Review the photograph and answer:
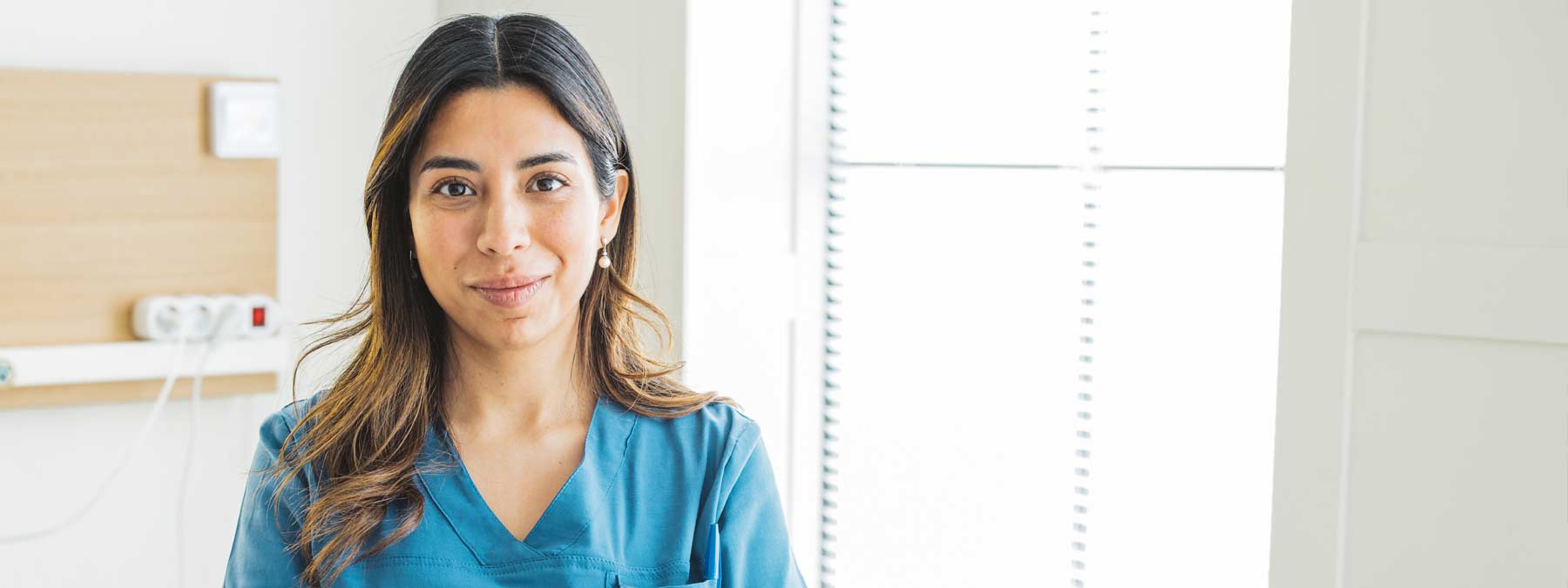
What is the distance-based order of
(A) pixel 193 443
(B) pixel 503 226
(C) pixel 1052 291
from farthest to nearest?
(A) pixel 193 443 → (C) pixel 1052 291 → (B) pixel 503 226

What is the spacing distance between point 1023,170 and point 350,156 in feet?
3.84

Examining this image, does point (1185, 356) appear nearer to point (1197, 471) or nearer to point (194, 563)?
point (1197, 471)

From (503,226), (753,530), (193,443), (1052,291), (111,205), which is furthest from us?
(193,443)

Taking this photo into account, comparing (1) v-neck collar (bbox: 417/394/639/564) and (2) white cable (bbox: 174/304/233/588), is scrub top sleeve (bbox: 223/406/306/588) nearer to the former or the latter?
(1) v-neck collar (bbox: 417/394/639/564)

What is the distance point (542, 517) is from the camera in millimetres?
1321

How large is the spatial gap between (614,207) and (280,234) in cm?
113

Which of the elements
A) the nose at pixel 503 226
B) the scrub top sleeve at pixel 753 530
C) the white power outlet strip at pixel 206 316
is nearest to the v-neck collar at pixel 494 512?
the scrub top sleeve at pixel 753 530

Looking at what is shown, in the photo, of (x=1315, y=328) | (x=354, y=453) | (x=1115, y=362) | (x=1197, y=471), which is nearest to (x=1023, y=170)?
(x=1115, y=362)

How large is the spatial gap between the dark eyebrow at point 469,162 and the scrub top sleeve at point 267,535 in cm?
33

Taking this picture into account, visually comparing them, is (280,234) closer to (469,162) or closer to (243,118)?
(243,118)

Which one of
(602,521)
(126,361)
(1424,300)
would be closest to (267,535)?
(602,521)

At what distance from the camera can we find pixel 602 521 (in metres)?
1.34

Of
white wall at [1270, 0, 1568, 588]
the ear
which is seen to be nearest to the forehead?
the ear

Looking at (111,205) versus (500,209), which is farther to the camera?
(111,205)
